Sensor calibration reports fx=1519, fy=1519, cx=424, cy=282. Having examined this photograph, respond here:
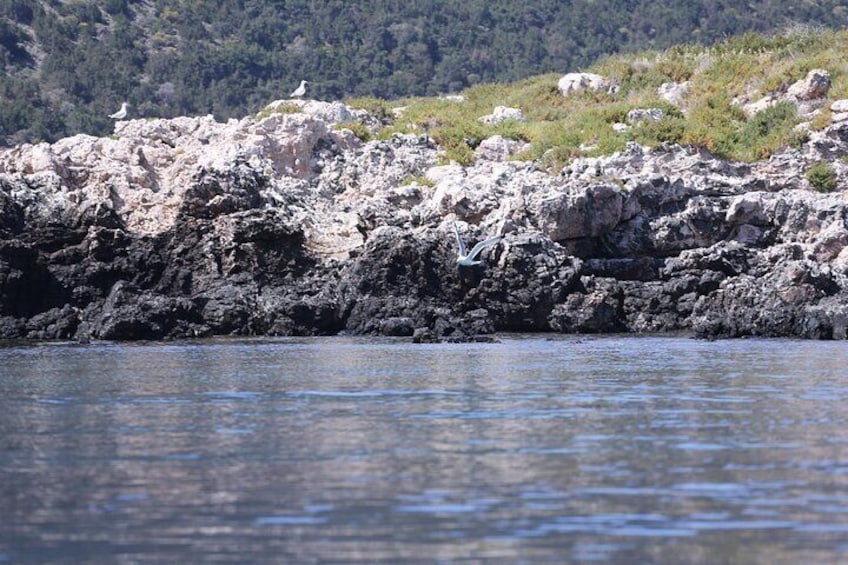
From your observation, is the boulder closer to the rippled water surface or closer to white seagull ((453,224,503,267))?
white seagull ((453,224,503,267))

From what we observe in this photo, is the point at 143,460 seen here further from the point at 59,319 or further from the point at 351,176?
the point at 351,176

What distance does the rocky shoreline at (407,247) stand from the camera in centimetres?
3738

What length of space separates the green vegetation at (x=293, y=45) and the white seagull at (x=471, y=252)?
4435 centimetres

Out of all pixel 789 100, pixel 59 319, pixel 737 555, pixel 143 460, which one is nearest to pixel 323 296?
pixel 59 319

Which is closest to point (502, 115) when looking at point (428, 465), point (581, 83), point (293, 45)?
point (581, 83)

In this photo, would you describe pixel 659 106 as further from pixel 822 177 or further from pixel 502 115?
pixel 822 177

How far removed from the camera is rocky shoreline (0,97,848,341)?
37.4 m

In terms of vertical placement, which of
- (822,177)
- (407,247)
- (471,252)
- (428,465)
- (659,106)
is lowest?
(428,465)

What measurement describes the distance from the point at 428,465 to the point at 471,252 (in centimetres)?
2324

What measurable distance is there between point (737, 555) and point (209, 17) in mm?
89575

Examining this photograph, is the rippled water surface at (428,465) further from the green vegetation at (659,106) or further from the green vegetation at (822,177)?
the green vegetation at (659,106)

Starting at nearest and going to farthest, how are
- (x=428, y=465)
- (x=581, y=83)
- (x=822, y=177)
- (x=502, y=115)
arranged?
(x=428, y=465) → (x=822, y=177) → (x=502, y=115) → (x=581, y=83)

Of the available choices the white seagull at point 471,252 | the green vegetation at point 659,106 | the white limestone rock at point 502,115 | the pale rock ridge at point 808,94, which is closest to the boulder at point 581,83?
the green vegetation at point 659,106

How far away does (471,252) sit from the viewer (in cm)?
3722
